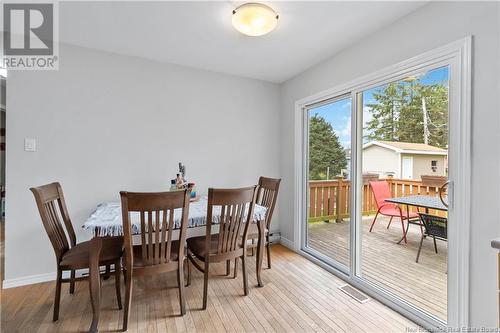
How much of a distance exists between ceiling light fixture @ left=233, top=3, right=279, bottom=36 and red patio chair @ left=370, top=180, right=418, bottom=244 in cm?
185

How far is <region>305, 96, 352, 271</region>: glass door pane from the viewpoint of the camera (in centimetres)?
285

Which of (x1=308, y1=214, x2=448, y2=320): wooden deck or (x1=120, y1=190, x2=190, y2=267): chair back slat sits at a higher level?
(x1=120, y1=190, x2=190, y2=267): chair back slat

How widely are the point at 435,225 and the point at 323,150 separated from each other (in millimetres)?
1440

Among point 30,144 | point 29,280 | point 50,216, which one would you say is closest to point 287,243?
point 50,216

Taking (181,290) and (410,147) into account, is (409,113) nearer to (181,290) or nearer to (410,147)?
(410,147)

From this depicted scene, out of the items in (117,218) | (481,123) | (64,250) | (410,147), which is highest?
(481,123)

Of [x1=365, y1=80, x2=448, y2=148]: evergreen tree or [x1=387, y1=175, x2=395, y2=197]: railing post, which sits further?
[x1=387, y1=175, x2=395, y2=197]: railing post

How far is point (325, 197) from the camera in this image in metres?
3.33

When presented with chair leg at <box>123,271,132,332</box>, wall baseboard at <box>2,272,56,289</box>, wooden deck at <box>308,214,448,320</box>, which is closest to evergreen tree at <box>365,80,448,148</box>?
wooden deck at <box>308,214,448,320</box>

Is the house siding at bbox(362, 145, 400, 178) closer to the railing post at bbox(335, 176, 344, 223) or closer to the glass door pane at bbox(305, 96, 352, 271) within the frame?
the glass door pane at bbox(305, 96, 352, 271)

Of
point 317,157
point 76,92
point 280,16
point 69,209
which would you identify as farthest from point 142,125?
point 317,157

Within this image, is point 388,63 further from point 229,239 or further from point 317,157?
point 229,239

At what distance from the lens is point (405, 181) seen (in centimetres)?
221

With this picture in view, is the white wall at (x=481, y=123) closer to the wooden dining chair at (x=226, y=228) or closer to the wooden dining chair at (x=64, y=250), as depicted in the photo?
the wooden dining chair at (x=226, y=228)
